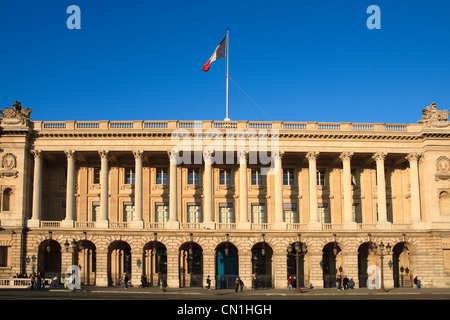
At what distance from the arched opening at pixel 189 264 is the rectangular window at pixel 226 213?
13.4 feet

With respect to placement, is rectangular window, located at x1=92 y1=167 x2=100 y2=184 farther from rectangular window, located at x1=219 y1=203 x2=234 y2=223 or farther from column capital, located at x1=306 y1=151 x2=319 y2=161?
column capital, located at x1=306 y1=151 x2=319 y2=161

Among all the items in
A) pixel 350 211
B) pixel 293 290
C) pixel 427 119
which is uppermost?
pixel 427 119

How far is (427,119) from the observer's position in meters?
61.3

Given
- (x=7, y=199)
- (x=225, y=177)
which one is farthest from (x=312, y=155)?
(x=7, y=199)

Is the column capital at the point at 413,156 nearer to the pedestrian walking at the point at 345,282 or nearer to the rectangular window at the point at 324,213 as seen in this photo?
the rectangular window at the point at 324,213

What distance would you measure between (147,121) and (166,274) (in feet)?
51.5

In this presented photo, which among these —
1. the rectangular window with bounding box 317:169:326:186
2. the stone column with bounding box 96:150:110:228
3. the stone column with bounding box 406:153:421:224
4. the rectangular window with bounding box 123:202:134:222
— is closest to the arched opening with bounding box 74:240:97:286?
the stone column with bounding box 96:150:110:228

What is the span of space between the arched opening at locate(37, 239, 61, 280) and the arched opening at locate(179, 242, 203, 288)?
12258 mm

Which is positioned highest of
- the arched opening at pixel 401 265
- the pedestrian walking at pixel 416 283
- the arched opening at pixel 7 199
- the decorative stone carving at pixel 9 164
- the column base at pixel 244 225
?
the decorative stone carving at pixel 9 164

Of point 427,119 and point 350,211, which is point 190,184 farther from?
point 427,119

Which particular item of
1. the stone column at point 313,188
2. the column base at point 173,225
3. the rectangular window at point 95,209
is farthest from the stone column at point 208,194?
the rectangular window at point 95,209

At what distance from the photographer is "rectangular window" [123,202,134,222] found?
207 feet

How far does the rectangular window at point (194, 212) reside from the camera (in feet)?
207

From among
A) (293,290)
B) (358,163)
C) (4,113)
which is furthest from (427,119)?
(4,113)
